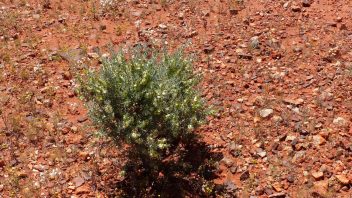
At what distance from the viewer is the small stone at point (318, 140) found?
253 inches

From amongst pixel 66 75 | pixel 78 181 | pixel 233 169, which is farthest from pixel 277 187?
pixel 66 75

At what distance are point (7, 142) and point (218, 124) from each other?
3285 millimetres

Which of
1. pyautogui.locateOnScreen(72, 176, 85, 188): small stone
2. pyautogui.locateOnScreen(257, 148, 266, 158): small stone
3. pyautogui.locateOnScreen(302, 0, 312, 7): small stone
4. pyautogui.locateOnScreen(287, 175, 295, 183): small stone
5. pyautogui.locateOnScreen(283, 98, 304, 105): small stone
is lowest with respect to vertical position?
pyautogui.locateOnScreen(287, 175, 295, 183): small stone

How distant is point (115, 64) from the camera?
20.5 feet

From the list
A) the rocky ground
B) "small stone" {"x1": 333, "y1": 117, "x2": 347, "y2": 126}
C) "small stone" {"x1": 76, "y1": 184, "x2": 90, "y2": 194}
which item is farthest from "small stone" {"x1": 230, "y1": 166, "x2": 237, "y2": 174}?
"small stone" {"x1": 76, "y1": 184, "x2": 90, "y2": 194}

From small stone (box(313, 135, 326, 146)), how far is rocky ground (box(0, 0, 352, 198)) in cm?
3

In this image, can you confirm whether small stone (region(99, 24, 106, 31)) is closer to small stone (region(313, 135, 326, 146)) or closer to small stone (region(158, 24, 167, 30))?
small stone (region(158, 24, 167, 30))

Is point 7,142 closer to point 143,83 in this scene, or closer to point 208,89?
point 143,83

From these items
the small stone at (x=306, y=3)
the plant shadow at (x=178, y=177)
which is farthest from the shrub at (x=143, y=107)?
the small stone at (x=306, y=3)

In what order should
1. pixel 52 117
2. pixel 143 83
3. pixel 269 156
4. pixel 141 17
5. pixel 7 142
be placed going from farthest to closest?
pixel 141 17, pixel 52 117, pixel 7 142, pixel 269 156, pixel 143 83

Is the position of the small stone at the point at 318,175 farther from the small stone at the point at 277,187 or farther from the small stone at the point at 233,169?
the small stone at the point at 233,169

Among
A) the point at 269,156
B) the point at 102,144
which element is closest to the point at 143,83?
the point at 102,144

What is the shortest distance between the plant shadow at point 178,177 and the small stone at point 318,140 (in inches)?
54.0

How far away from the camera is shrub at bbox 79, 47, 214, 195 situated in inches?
229
